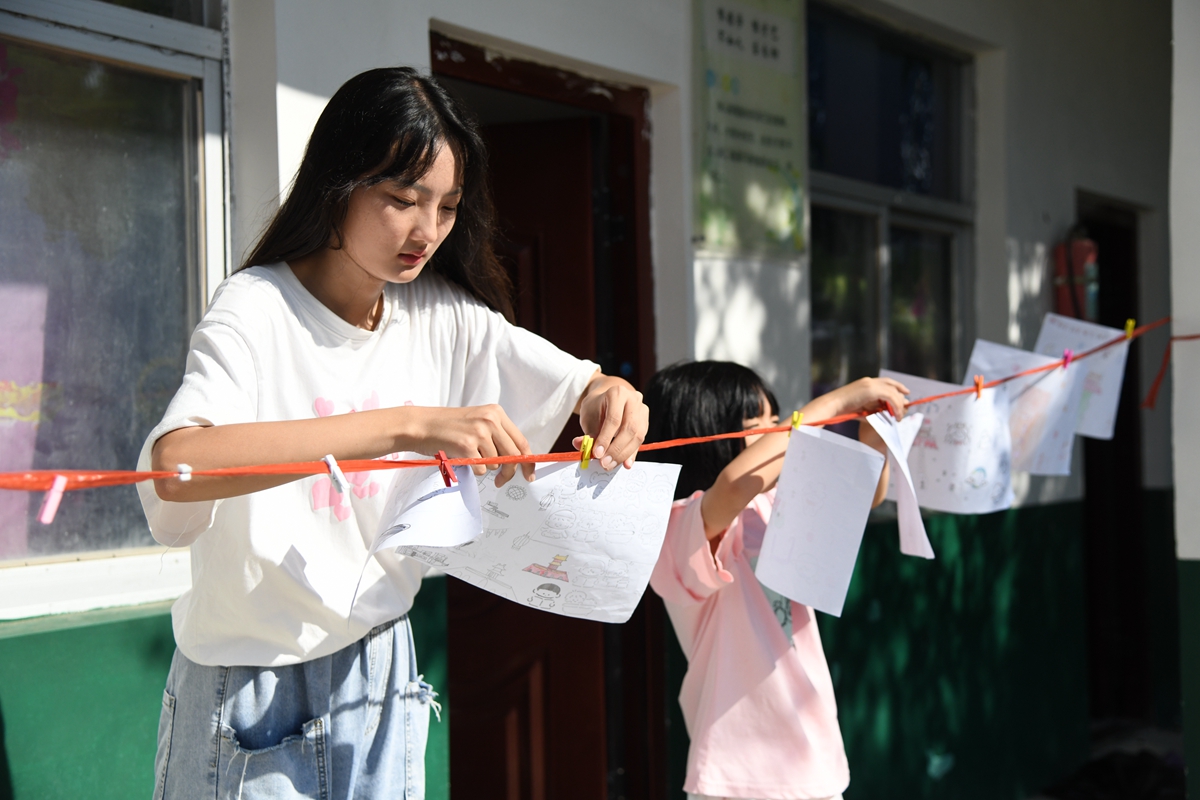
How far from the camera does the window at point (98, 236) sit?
2191 millimetres

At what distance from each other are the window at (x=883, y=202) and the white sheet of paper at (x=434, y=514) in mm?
2672

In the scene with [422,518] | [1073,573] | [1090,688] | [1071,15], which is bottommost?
[1090,688]

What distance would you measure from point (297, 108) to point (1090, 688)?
5.21 meters

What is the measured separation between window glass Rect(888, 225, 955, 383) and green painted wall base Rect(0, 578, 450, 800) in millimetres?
3079

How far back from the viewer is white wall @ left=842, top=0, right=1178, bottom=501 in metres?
4.52

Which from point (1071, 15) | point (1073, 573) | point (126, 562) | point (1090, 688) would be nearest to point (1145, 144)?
point (1071, 15)

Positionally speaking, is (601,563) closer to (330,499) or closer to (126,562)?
(330,499)

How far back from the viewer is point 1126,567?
579 cm

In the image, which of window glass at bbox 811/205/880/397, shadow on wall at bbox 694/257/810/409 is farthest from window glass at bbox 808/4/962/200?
shadow on wall at bbox 694/257/810/409

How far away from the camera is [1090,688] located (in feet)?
18.9

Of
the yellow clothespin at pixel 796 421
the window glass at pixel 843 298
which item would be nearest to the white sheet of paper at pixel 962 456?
the yellow clothespin at pixel 796 421

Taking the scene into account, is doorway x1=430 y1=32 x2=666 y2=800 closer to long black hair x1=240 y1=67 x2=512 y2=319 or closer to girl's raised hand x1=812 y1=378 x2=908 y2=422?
girl's raised hand x1=812 y1=378 x2=908 y2=422

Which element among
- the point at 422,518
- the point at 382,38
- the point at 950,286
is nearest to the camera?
the point at 422,518

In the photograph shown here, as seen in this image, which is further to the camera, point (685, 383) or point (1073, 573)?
point (1073, 573)
